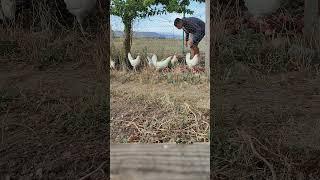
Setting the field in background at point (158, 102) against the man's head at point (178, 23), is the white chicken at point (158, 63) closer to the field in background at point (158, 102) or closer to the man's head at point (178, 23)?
the field in background at point (158, 102)

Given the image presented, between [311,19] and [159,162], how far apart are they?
281cm

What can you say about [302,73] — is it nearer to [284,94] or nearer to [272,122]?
[284,94]

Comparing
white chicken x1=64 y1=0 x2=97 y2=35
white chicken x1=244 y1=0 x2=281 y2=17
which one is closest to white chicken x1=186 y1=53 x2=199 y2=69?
white chicken x1=64 y1=0 x2=97 y2=35

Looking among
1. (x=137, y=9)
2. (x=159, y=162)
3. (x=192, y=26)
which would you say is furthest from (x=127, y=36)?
(x=159, y=162)

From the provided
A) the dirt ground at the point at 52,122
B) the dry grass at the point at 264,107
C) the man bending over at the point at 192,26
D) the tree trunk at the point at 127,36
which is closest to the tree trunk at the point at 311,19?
the dry grass at the point at 264,107

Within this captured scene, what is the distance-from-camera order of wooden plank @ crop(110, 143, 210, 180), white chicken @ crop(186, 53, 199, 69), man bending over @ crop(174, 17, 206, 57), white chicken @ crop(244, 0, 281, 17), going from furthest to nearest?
white chicken @ crop(244, 0, 281, 17)
white chicken @ crop(186, 53, 199, 69)
man bending over @ crop(174, 17, 206, 57)
wooden plank @ crop(110, 143, 210, 180)

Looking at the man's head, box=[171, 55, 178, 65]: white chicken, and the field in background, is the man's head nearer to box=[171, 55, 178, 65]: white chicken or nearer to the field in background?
the field in background

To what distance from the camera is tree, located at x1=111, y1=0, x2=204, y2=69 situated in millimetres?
2039

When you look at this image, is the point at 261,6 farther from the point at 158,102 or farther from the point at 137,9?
the point at 137,9

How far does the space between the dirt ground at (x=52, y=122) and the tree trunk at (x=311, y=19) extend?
1.74 metres

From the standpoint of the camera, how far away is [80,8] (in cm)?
433

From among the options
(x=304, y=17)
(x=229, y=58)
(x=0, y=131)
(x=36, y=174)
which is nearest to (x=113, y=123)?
(x=36, y=174)

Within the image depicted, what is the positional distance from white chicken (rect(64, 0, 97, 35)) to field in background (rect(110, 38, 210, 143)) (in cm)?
121

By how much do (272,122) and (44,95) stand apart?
1.44 m
